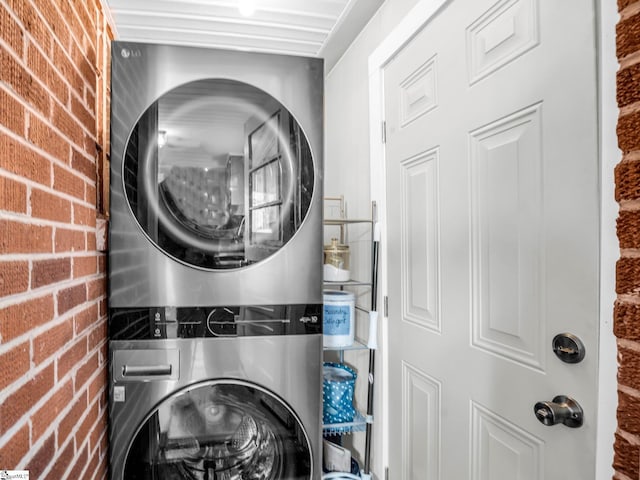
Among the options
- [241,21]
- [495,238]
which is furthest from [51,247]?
[241,21]

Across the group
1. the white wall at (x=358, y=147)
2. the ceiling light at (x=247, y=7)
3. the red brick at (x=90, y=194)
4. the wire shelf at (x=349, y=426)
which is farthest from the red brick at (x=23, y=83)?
the wire shelf at (x=349, y=426)

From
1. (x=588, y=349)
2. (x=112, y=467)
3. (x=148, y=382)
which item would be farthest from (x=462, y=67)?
(x=112, y=467)

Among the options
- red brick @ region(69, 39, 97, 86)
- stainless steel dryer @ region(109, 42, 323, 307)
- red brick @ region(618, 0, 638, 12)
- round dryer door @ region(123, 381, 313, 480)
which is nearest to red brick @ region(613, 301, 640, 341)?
red brick @ region(618, 0, 638, 12)

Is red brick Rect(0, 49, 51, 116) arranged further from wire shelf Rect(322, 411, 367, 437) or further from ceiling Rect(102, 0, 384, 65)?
wire shelf Rect(322, 411, 367, 437)

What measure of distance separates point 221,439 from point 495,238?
1146mm

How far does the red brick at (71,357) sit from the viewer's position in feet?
3.28

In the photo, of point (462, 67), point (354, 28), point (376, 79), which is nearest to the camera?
point (462, 67)

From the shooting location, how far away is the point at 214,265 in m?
1.43

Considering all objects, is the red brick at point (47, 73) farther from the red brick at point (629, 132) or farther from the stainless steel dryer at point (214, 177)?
the red brick at point (629, 132)

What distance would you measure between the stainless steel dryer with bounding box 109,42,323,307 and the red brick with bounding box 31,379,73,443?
0.40 metres

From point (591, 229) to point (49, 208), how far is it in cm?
124

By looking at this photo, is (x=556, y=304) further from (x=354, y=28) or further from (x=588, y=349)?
(x=354, y=28)

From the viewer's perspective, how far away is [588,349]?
0.90 metres

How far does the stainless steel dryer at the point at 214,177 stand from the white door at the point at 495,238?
0.44 m
